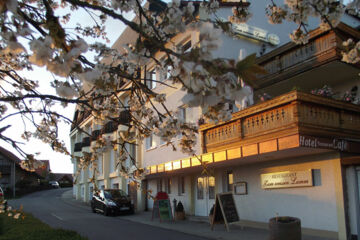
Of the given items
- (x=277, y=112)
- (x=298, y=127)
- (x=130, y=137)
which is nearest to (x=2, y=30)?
(x=130, y=137)

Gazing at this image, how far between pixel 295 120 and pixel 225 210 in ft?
14.2

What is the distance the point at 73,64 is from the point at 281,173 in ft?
33.9

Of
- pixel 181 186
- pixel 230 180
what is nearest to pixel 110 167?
pixel 181 186

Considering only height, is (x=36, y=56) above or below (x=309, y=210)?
above

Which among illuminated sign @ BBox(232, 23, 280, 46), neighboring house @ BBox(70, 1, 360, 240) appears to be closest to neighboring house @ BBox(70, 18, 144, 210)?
neighboring house @ BBox(70, 1, 360, 240)

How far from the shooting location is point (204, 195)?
16.2m

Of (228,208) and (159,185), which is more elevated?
(159,185)

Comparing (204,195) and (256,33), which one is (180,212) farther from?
(256,33)

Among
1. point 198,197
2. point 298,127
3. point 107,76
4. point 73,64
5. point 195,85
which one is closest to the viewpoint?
point 195,85

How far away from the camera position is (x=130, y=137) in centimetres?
494

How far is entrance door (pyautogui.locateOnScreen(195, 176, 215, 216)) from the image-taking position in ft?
51.3

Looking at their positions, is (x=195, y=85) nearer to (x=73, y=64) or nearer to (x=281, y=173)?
(x=73, y=64)

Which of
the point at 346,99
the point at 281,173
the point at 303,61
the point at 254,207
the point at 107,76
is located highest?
the point at 303,61

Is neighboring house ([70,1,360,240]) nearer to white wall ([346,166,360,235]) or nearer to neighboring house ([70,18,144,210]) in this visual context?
white wall ([346,166,360,235])
